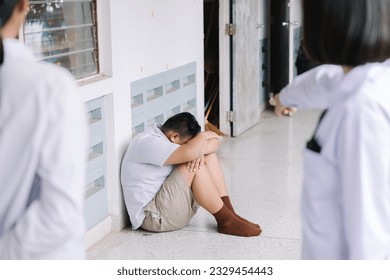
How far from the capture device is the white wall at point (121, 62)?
3229mm

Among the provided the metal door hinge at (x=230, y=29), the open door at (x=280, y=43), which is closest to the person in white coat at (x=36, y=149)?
the metal door hinge at (x=230, y=29)

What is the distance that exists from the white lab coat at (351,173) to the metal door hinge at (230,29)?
419 centimetres

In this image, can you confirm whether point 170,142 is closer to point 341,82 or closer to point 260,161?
point 260,161

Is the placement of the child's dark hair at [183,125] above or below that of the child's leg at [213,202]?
above

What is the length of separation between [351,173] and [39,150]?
22.2 inches

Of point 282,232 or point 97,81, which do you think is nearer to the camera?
point 97,81

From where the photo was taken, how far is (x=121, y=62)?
336 centimetres

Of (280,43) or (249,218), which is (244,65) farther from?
(249,218)

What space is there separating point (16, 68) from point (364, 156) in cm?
64

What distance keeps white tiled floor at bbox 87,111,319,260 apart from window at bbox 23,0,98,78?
0.89 meters

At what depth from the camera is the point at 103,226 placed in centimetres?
337

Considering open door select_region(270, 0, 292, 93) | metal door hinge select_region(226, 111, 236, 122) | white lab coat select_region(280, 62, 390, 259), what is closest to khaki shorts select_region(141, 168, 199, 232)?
white lab coat select_region(280, 62, 390, 259)

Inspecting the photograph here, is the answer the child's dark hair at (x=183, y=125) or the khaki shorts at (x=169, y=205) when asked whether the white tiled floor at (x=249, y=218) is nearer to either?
the khaki shorts at (x=169, y=205)
